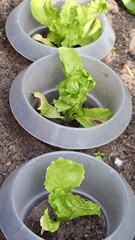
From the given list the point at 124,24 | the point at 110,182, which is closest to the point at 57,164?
the point at 110,182

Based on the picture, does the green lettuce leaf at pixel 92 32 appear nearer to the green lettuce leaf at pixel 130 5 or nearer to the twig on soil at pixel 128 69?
the twig on soil at pixel 128 69

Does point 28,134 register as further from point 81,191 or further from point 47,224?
point 47,224

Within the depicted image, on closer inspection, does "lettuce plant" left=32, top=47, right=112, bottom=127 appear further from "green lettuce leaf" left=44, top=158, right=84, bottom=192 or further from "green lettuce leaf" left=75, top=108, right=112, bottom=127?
"green lettuce leaf" left=44, top=158, right=84, bottom=192

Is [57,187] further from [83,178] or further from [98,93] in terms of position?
[98,93]

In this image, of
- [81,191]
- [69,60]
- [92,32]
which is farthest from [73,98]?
[92,32]

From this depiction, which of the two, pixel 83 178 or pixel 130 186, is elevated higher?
pixel 83 178

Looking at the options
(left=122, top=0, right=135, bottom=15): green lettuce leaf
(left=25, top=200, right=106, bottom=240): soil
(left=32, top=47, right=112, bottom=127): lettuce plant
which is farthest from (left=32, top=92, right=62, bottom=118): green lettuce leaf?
(left=122, top=0, right=135, bottom=15): green lettuce leaf
